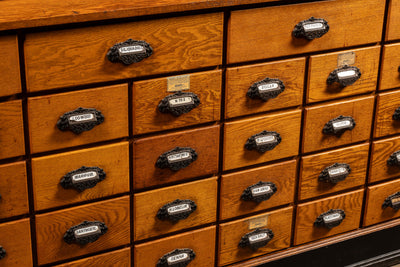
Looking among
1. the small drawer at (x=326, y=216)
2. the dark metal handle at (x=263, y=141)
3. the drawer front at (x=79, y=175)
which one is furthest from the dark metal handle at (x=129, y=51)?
the small drawer at (x=326, y=216)

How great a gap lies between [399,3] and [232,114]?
0.77 m

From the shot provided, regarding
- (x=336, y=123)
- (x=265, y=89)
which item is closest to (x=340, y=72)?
(x=336, y=123)

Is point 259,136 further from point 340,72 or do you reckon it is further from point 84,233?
point 84,233

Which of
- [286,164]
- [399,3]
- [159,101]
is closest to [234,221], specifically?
[286,164]

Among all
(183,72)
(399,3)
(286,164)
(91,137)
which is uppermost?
(399,3)

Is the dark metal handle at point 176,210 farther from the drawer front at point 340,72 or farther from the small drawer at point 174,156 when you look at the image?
the drawer front at point 340,72

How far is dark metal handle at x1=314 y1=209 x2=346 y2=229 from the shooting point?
9.41 ft

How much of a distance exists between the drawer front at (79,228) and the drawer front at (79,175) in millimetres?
41

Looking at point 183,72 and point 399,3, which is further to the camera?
point 399,3

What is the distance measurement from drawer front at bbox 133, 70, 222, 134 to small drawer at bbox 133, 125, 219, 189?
0.04m

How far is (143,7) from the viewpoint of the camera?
2.15 meters

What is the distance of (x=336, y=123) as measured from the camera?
2.71 metres

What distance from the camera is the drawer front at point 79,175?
88.5 inches

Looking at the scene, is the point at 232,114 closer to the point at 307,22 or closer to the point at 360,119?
the point at 307,22
